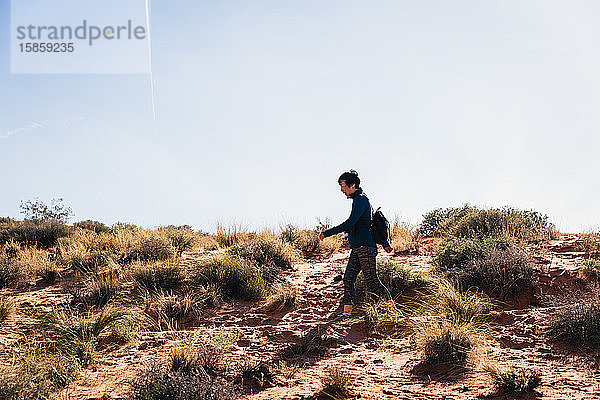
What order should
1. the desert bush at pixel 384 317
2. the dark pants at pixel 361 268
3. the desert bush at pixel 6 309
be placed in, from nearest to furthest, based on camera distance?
the desert bush at pixel 384 317
the dark pants at pixel 361 268
the desert bush at pixel 6 309

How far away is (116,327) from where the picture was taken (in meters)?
7.81

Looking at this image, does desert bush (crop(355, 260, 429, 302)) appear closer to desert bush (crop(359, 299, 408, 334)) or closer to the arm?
desert bush (crop(359, 299, 408, 334))

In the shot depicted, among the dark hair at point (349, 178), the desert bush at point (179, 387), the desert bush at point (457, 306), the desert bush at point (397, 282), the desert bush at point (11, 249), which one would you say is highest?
the dark hair at point (349, 178)

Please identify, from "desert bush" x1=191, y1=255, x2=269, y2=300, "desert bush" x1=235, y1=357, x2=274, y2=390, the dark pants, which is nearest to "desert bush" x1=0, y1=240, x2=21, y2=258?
"desert bush" x1=191, y1=255, x2=269, y2=300

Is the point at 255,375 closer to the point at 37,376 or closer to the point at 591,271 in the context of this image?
the point at 37,376

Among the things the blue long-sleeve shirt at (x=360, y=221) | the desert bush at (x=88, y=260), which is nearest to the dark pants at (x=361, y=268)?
the blue long-sleeve shirt at (x=360, y=221)

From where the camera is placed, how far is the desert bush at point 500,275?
8.73 meters

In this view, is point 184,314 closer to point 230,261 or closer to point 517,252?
point 230,261

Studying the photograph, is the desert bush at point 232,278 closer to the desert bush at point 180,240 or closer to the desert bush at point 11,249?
the desert bush at point 180,240

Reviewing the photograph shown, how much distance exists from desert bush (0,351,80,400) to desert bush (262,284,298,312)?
368 cm

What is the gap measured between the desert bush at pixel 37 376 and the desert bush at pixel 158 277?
3.24 m

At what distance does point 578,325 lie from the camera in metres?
6.69

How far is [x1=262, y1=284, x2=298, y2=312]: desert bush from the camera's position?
9266 mm

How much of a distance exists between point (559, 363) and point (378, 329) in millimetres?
2625
